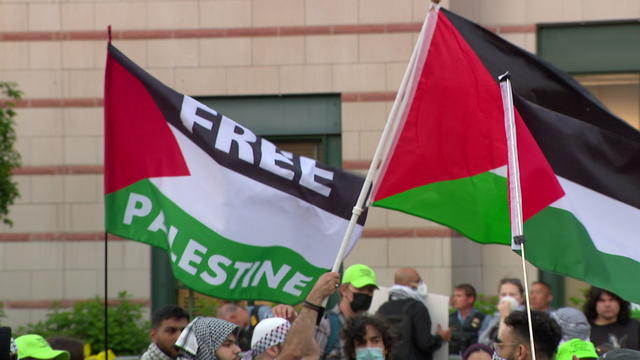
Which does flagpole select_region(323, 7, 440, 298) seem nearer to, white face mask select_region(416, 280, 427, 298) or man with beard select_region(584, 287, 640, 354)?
white face mask select_region(416, 280, 427, 298)

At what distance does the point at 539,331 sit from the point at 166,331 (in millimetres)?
2542

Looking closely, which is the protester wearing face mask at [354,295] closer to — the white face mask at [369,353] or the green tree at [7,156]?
the white face mask at [369,353]

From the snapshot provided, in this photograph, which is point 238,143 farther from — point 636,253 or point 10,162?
point 10,162

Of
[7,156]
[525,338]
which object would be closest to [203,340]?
[525,338]

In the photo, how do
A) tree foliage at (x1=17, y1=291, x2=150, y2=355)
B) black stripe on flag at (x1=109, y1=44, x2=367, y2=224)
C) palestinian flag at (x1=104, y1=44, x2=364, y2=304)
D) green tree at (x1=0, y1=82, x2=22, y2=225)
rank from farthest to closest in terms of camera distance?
1. tree foliage at (x1=17, y1=291, x2=150, y2=355)
2. green tree at (x1=0, y1=82, x2=22, y2=225)
3. black stripe on flag at (x1=109, y1=44, x2=367, y2=224)
4. palestinian flag at (x1=104, y1=44, x2=364, y2=304)

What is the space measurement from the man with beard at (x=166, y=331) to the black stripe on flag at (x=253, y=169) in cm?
105

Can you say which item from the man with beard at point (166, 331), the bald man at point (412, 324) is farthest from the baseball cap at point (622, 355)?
the bald man at point (412, 324)

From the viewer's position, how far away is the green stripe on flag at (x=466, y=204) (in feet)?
27.0

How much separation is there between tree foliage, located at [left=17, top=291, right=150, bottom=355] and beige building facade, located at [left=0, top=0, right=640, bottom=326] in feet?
1.09

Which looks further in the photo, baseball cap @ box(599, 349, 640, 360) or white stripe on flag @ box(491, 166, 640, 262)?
white stripe on flag @ box(491, 166, 640, 262)

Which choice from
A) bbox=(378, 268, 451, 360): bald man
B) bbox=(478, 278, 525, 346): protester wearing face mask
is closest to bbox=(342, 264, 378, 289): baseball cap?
bbox=(378, 268, 451, 360): bald man

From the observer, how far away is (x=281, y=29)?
16.7m

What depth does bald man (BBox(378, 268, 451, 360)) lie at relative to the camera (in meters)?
11.2

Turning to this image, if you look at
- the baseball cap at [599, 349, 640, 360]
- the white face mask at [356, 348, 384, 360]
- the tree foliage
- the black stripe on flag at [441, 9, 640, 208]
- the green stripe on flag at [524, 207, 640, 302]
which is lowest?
the tree foliage
